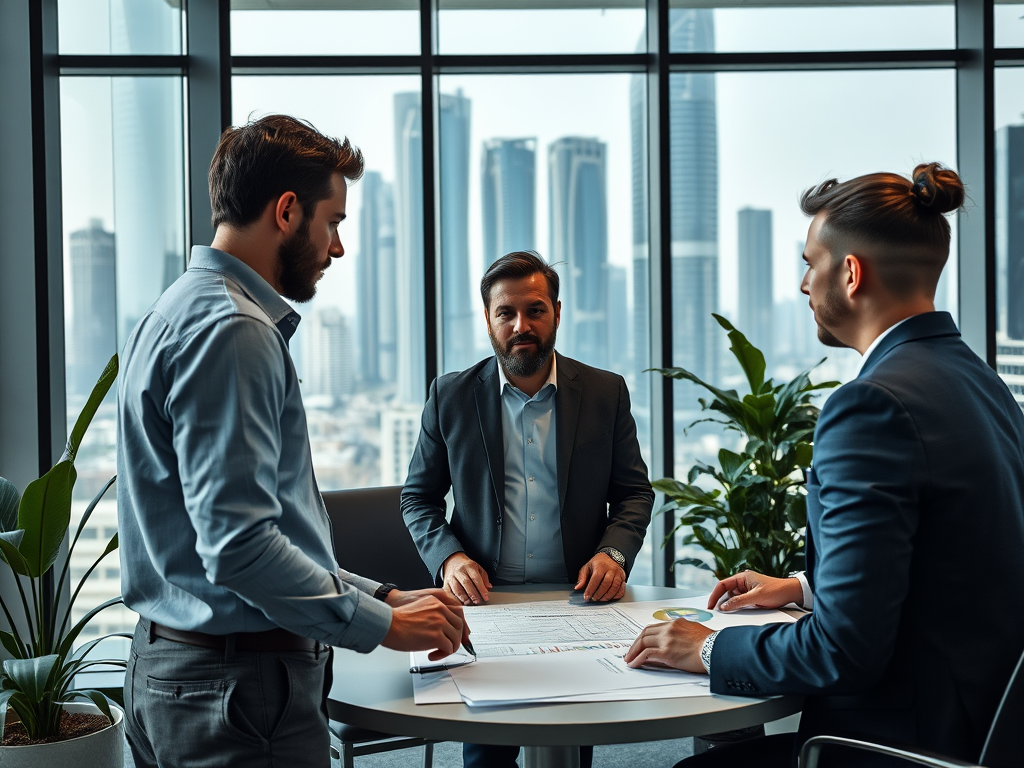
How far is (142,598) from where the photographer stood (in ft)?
4.35

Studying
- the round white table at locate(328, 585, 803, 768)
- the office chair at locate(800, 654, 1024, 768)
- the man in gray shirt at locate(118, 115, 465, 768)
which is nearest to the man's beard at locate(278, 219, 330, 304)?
the man in gray shirt at locate(118, 115, 465, 768)

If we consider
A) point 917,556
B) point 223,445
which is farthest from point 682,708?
point 223,445

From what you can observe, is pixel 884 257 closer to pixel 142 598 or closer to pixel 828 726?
pixel 828 726

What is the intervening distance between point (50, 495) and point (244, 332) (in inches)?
61.2

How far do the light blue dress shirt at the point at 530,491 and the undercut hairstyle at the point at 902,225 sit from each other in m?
1.16

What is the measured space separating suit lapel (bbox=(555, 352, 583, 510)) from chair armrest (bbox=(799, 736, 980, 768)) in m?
1.06

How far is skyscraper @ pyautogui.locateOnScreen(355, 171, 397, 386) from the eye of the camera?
4031 millimetres

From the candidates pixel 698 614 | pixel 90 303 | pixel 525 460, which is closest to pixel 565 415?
pixel 525 460

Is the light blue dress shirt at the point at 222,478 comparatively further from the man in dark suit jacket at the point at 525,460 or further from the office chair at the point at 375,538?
the office chair at the point at 375,538

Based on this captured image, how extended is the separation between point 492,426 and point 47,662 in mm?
1427

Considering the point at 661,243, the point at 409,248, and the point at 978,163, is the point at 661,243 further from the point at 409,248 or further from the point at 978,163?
the point at 978,163

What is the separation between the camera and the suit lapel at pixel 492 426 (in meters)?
2.34

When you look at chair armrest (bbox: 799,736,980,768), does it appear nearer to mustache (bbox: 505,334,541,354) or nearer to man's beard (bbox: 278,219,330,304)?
man's beard (bbox: 278,219,330,304)

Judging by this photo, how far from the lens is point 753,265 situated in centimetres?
418
